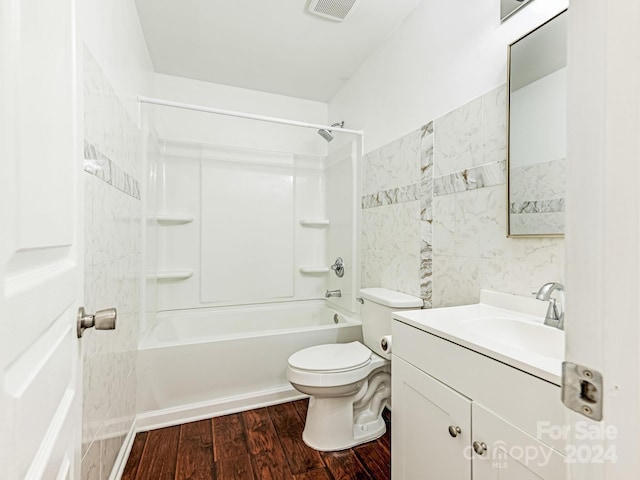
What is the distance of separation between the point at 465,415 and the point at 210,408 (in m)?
1.53

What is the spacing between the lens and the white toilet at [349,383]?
154 cm

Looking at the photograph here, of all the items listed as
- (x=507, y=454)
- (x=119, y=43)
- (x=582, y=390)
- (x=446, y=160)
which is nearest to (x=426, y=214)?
(x=446, y=160)

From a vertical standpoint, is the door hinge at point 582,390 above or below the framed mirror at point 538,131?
below

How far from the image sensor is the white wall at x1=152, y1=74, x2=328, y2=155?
2.47m

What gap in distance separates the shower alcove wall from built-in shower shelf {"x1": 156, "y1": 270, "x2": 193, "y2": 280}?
0.01m

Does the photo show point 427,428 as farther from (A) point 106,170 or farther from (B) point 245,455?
(A) point 106,170

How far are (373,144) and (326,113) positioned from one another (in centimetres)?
102

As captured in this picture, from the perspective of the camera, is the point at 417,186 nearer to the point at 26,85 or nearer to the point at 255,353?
the point at 255,353

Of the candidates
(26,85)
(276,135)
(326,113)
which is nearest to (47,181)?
(26,85)

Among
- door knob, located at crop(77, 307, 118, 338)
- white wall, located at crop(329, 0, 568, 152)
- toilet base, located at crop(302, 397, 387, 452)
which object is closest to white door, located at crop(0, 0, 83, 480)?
door knob, located at crop(77, 307, 118, 338)

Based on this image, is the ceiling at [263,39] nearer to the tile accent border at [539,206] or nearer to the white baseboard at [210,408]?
the tile accent border at [539,206]

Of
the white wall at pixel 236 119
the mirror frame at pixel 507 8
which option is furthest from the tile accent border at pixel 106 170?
the mirror frame at pixel 507 8

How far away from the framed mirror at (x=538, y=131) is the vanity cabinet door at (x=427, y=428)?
677 millimetres

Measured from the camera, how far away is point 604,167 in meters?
0.32
